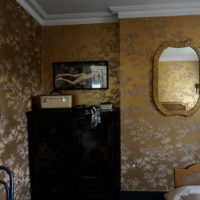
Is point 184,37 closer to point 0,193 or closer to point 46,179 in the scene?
point 46,179

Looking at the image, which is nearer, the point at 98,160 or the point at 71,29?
the point at 98,160

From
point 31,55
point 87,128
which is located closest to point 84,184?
point 87,128

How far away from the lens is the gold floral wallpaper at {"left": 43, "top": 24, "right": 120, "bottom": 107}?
9.47ft

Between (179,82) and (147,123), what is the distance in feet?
2.27

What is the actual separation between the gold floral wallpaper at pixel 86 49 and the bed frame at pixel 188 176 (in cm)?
148

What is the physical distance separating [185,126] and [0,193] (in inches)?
90.4

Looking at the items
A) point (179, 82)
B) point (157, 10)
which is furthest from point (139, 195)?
point (157, 10)

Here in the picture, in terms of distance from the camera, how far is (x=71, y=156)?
2500 mm

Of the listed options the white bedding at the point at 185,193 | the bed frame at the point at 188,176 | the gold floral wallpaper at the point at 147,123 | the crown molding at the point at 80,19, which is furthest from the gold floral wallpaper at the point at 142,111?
the white bedding at the point at 185,193

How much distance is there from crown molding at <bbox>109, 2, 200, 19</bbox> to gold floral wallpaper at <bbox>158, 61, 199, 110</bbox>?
65 centimetres

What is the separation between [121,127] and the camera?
2.65 meters

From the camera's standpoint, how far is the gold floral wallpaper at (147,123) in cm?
256

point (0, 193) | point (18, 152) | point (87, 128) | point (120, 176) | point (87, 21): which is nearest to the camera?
point (0, 193)

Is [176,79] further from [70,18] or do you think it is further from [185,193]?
[70,18]
